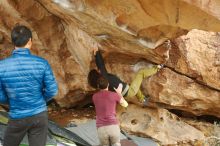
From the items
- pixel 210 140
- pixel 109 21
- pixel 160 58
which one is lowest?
pixel 210 140

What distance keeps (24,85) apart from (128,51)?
2874mm

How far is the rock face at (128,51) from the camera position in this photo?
19.2 feet

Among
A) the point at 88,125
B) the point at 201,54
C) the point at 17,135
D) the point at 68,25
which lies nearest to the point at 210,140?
the point at 201,54

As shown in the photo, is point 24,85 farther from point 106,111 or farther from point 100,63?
point 100,63

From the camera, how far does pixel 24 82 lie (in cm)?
401

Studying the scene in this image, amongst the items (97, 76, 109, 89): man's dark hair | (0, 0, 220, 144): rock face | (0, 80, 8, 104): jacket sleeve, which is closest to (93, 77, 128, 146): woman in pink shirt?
(97, 76, 109, 89): man's dark hair

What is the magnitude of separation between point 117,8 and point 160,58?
1509mm

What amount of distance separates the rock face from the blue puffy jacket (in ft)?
6.02

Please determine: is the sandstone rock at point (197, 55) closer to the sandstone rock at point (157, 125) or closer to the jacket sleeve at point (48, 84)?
the sandstone rock at point (157, 125)

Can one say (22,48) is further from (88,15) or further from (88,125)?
(88,125)

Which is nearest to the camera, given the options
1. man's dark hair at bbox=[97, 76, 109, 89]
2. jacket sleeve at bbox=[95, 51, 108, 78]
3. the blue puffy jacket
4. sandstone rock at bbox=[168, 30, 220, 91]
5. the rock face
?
the blue puffy jacket

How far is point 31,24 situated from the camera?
22.5ft

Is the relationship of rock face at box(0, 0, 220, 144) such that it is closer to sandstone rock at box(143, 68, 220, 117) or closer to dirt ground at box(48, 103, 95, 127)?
sandstone rock at box(143, 68, 220, 117)

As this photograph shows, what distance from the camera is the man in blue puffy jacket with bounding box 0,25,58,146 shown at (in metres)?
4.00
